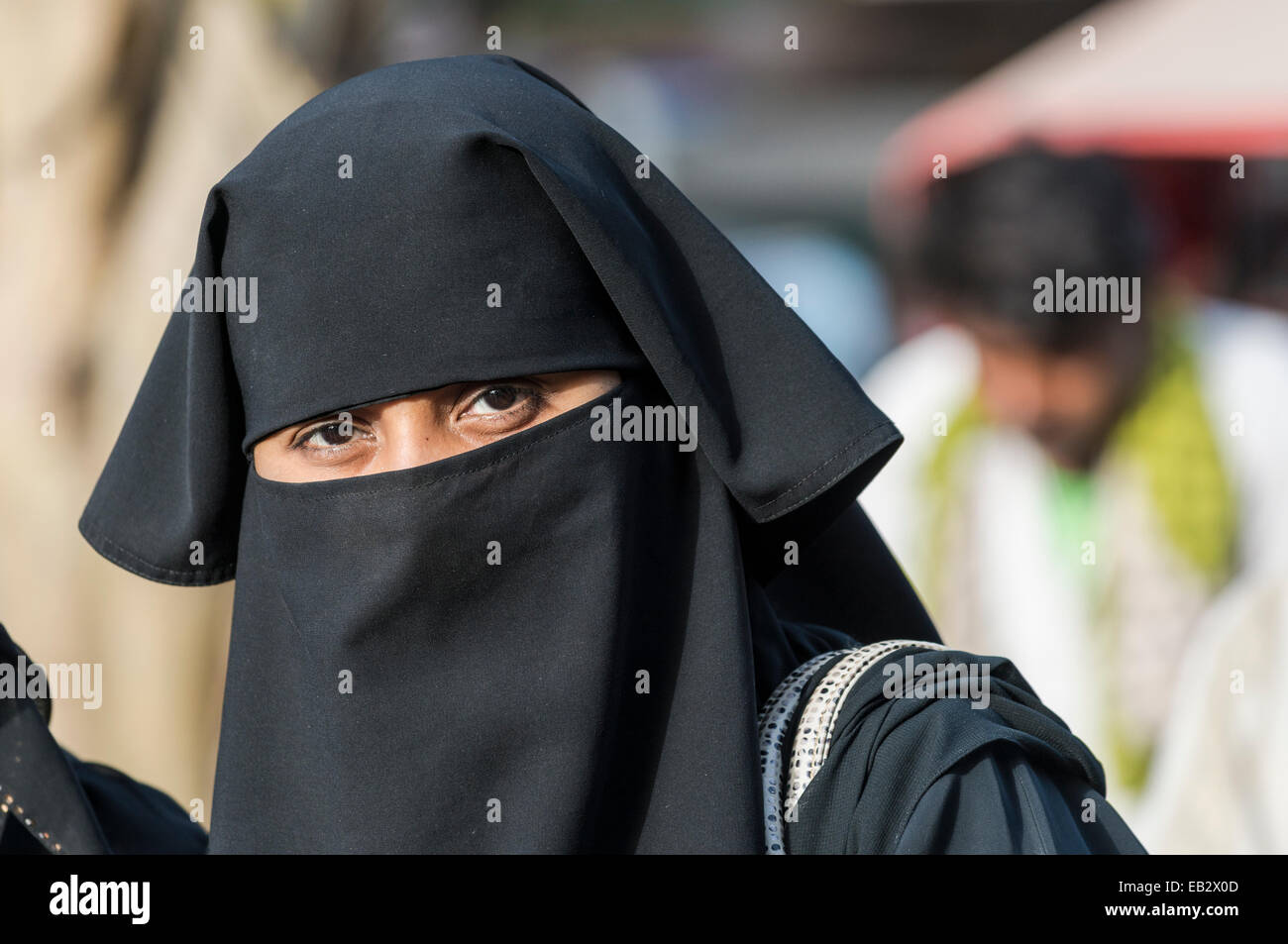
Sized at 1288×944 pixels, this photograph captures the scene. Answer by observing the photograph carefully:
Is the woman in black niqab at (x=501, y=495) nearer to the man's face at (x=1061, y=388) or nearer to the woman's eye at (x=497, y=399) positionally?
the woman's eye at (x=497, y=399)

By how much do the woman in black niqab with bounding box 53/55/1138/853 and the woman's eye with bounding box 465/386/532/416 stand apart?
0.16ft

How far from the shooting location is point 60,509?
3.45 meters

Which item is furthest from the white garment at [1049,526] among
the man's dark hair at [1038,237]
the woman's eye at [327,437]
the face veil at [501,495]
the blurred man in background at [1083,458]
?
the woman's eye at [327,437]

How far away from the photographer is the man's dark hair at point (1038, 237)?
453cm

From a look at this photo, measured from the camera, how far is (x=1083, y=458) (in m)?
4.43

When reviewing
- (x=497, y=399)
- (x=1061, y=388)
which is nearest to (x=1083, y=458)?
(x=1061, y=388)

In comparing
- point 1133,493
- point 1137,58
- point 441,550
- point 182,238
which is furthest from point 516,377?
point 1137,58

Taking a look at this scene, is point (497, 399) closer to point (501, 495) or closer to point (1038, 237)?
point (501, 495)

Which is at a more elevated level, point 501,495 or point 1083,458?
point 501,495

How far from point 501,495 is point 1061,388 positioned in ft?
Answer: 11.0

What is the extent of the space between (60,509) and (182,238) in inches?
29.6

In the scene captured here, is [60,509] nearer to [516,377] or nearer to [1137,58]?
[516,377]
